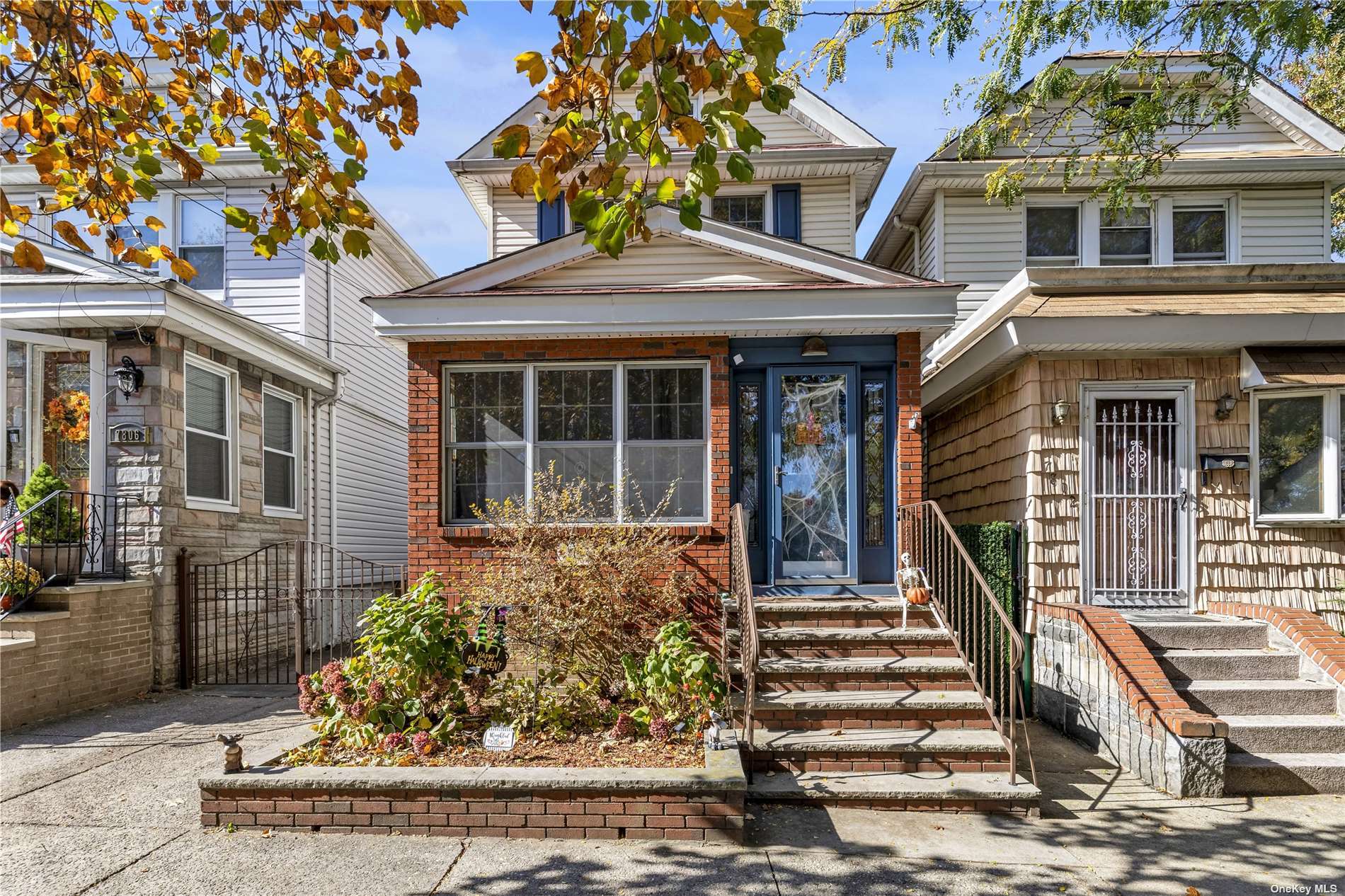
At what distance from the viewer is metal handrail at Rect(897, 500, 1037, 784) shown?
21.6 feet

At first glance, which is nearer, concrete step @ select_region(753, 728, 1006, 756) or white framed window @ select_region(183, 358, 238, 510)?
concrete step @ select_region(753, 728, 1006, 756)

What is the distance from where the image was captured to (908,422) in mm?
7758

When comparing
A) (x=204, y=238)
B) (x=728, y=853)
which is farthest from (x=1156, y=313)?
(x=204, y=238)

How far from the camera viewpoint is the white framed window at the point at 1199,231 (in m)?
11.4

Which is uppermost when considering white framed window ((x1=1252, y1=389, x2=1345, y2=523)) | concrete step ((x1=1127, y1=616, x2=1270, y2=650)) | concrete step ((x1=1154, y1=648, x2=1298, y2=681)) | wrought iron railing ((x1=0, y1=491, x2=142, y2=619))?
white framed window ((x1=1252, y1=389, x2=1345, y2=523))

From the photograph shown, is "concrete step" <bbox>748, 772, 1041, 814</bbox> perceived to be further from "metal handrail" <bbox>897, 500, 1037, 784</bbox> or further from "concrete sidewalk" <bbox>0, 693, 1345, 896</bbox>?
"metal handrail" <bbox>897, 500, 1037, 784</bbox>

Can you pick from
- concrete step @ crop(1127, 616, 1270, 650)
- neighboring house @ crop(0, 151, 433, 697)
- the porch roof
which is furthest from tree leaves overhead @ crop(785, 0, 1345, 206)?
neighboring house @ crop(0, 151, 433, 697)

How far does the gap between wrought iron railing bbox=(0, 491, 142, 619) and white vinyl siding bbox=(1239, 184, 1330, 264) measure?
45.6 feet

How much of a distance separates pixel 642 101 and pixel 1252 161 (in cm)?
1080

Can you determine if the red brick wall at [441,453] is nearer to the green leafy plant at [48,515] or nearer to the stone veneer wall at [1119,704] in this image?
the stone veneer wall at [1119,704]

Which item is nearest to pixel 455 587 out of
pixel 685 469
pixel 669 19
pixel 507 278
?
pixel 685 469

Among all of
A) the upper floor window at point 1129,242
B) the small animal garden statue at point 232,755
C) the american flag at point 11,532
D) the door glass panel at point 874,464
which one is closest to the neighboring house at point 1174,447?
the door glass panel at point 874,464

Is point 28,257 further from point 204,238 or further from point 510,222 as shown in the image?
point 204,238

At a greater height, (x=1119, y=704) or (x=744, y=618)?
(x=744, y=618)
